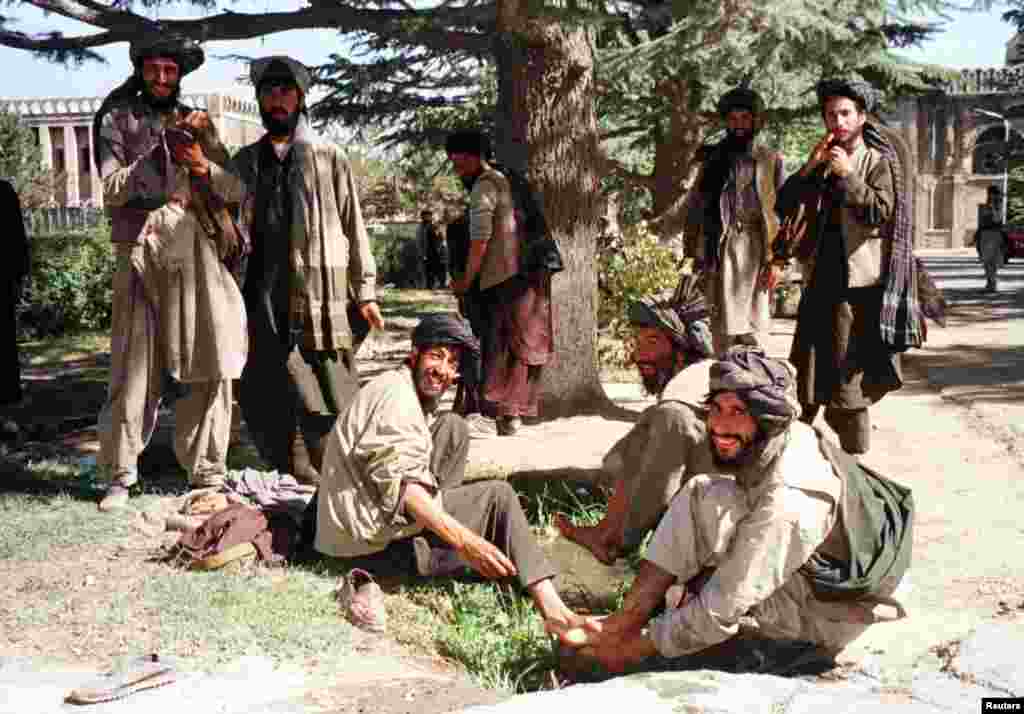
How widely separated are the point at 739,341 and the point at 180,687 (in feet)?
12.2

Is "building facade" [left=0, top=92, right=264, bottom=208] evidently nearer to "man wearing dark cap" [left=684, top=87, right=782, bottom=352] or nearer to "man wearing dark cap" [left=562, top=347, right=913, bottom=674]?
"man wearing dark cap" [left=684, top=87, right=782, bottom=352]

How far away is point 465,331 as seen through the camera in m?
4.22

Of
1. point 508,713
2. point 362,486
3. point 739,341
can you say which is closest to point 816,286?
point 739,341

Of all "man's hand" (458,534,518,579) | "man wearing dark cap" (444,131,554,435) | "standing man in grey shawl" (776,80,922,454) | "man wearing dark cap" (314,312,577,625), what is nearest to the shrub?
"man wearing dark cap" (444,131,554,435)

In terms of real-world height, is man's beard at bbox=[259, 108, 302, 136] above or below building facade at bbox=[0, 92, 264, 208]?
below

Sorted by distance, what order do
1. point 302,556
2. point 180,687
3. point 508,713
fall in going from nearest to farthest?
point 508,713 → point 180,687 → point 302,556

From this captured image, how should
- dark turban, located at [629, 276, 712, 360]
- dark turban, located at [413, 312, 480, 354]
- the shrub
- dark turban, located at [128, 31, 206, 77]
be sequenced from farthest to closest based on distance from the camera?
the shrub < dark turban, located at [128, 31, 206, 77] < dark turban, located at [629, 276, 712, 360] < dark turban, located at [413, 312, 480, 354]

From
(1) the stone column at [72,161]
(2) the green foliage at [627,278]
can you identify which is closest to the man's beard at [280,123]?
(2) the green foliage at [627,278]

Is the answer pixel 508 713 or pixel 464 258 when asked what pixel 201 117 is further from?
pixel 508 713


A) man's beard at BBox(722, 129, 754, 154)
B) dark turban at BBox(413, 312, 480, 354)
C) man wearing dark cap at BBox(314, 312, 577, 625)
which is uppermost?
man's beard at BBox(722, 129, 754, 154)

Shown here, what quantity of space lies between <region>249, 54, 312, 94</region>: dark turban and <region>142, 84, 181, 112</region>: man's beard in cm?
38

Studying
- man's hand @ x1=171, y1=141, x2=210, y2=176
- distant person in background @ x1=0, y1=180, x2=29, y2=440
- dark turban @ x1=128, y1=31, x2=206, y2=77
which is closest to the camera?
man's hand @ x1=171, y1=141, x2=210, y2=176

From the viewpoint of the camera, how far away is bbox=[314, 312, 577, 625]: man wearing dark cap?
4.04m

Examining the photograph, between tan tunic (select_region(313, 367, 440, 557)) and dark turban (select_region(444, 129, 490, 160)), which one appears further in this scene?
dark turban (select_region(444, 129, 490, 160))
